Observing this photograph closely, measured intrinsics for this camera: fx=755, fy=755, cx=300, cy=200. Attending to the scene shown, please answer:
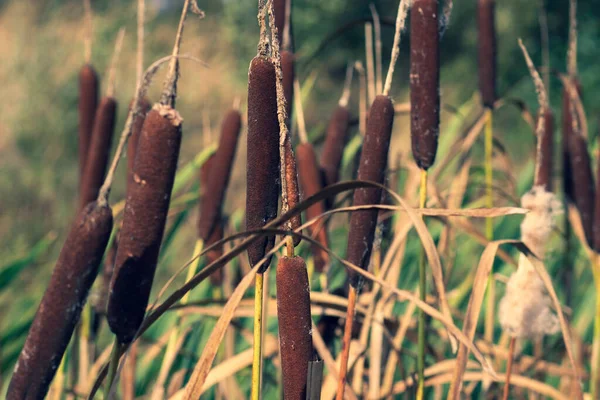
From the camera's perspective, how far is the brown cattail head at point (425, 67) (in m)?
1.01

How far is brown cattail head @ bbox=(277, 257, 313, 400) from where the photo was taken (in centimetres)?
71

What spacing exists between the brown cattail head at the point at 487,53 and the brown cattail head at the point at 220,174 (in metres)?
0.52

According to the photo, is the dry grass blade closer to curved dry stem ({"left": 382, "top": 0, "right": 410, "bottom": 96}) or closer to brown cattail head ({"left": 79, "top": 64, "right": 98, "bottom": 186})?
curved dry stem ({"left": 382, "top": 0, "right": 410, "bottom": 96})

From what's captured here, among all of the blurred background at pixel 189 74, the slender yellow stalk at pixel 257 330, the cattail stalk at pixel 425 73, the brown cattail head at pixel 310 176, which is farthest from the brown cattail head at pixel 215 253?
the blurred background at pixel 189 74

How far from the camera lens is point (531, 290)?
3.88 feet

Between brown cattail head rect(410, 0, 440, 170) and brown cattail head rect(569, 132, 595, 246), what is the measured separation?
1.72ft

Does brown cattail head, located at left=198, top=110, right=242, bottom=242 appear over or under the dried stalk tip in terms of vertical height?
over

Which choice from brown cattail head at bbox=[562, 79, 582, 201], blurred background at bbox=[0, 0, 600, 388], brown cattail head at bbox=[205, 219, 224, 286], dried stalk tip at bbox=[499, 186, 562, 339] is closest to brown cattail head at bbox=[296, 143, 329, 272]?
brown cattail head at bbox=[205, 219, 224, 286]

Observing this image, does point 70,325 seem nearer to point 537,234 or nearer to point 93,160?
point 93,160

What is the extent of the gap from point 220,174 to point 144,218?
0.62 m

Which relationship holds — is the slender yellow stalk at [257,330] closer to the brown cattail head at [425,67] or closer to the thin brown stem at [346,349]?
the thin brown stem at [346,349]

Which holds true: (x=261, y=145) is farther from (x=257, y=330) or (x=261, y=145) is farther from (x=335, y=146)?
(x=335, y=146)

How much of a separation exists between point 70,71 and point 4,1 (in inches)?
240

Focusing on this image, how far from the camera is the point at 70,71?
846 cm
